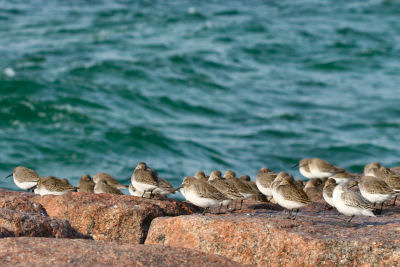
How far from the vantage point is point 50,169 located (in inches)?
1187

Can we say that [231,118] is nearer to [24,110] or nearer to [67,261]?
[24,110]

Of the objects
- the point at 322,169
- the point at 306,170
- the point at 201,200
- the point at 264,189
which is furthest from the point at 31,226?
the point at 306,170

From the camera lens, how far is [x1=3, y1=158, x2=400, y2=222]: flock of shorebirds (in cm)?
1259

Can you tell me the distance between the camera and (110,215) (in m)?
12.1

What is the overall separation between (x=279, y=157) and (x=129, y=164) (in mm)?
7608

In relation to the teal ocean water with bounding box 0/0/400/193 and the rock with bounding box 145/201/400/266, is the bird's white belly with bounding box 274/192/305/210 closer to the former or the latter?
the rock with bounding box 145/201/400/266

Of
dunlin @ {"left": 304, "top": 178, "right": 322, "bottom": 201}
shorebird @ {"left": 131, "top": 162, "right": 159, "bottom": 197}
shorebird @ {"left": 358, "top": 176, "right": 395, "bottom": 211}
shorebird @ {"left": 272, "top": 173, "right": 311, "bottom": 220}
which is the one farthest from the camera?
dunlin @ {"left": 304, "top": 178, "right": 322, "bottom": 201}

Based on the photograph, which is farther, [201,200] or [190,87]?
[190,87]

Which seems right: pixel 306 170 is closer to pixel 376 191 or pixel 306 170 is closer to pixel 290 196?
pixel 376 191

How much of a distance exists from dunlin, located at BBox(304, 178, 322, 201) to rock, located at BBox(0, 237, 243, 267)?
284 inches

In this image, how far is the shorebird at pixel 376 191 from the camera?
13.6m

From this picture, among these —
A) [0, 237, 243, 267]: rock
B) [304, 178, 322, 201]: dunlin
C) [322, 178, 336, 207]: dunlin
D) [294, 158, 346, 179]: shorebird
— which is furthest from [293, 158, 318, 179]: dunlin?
[0, 237, 243, 267]: rock

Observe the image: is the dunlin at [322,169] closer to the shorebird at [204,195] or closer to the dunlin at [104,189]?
the dunlin at [104,189]

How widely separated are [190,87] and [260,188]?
2788 cm
